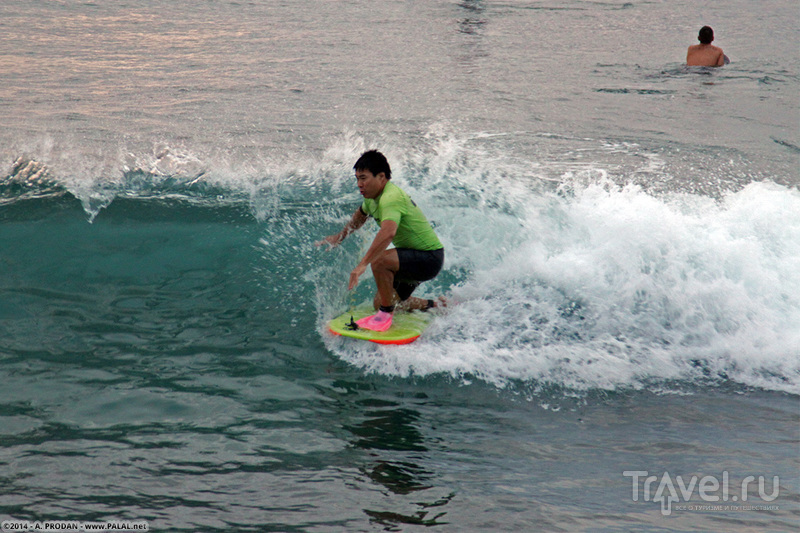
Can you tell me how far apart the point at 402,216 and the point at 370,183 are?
0.52 meters

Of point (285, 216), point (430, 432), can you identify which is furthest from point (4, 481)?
point (285, 216)

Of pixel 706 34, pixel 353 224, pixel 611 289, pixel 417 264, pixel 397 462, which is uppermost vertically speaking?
pixel 706 34

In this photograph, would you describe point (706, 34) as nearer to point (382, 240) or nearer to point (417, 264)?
point (417, 264)

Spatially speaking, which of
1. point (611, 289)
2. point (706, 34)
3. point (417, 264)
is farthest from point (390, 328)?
point (706, 34)

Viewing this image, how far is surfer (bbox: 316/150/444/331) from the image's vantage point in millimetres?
5582

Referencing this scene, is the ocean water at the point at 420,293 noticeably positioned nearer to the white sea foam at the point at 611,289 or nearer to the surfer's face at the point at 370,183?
the white sea foam at the point at 611,289

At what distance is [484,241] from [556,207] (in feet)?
3.39

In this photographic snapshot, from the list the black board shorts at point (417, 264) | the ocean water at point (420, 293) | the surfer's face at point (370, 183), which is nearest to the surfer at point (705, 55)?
the ocean water at point (420, 293)

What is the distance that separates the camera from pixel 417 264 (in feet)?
20.1

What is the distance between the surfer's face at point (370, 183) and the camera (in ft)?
18.2

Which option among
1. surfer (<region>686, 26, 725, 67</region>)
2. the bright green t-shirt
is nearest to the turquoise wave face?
the bright green t-shirt

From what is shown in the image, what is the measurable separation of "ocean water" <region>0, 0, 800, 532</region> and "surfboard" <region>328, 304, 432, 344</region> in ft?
0.40

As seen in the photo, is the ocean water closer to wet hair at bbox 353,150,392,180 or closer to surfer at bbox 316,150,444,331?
surfer at bbox 316,150,444,331

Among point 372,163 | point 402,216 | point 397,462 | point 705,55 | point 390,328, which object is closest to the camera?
point 397,462
